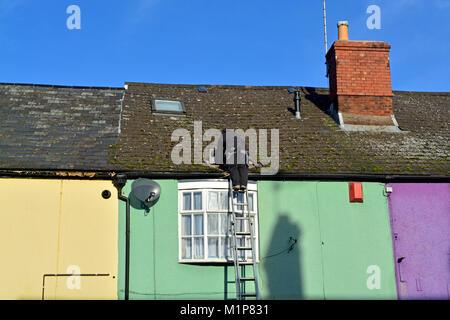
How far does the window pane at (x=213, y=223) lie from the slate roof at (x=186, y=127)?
3.13 feet

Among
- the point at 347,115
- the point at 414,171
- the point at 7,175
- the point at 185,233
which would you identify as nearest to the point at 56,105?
the point at 7,175

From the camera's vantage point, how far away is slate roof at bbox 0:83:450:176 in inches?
496

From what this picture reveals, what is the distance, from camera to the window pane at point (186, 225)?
12047 millimetres

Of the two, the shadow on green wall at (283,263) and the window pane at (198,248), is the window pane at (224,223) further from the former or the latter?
the shadow on green wall at (283,263)

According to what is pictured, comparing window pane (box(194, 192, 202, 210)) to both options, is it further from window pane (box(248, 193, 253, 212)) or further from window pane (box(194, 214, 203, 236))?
window pane (box(248, 193, 253, 212))

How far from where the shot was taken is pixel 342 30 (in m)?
16.1

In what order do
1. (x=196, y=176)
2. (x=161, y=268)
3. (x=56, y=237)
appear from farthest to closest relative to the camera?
(x=196, y=176) → (x=161, y=268) → (x=56, y=237)

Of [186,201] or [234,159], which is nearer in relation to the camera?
[234,159]

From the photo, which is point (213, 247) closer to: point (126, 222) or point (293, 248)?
point (293, 248)

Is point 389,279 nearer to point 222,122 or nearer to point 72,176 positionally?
point 222,122

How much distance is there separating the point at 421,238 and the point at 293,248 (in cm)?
271

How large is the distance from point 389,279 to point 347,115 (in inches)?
176

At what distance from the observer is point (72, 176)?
39.2ft

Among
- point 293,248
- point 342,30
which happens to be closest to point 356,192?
point 293,248
